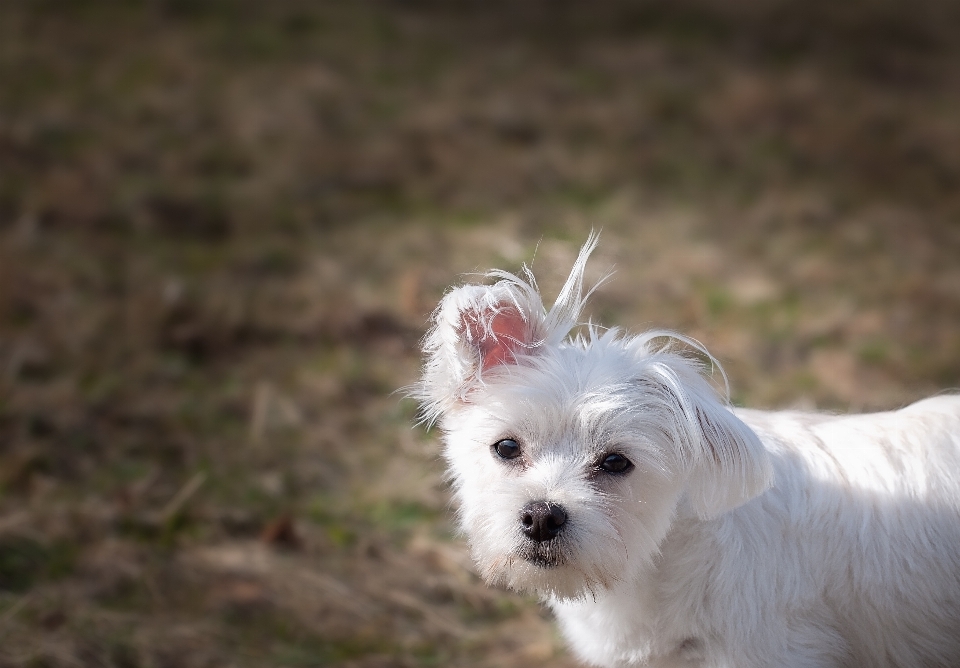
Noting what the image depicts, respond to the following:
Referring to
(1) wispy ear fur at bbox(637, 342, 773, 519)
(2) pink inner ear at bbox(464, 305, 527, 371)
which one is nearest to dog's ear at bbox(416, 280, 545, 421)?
(2) pink inner ear at bbox(464, 305, 527, 371)

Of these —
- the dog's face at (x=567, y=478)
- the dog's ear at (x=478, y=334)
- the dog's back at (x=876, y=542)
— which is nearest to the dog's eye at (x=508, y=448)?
the dog's face at (x=567, y=478)

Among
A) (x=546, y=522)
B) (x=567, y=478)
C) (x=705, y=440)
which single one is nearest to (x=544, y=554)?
(x=546, y=522)

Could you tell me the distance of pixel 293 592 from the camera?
12.5ft

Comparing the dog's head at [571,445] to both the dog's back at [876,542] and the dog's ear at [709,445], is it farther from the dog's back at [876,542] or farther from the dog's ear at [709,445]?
the dog's back at [876,542]

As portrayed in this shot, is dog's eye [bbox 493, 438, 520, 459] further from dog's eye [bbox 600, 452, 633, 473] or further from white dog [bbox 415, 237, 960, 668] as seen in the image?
dog's eye [bbox 600, 452, 633, 473]

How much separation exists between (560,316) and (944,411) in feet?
3.62

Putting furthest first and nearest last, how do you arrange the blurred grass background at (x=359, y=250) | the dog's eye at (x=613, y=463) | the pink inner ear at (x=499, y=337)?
the blurred grass background at (x=359, y=250) < the pink inner ear at (x=499, y=337) < the dog's eye at (x=613, y=463)

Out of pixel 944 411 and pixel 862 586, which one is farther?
pixel 944 411

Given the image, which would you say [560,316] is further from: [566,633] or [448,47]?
[448,47]

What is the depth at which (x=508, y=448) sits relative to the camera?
2447 mm

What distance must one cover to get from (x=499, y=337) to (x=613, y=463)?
0.45m

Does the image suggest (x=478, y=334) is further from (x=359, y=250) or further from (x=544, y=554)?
(x=359, y=250)

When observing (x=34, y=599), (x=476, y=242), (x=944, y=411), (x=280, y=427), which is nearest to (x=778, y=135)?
(x=476, y=242)

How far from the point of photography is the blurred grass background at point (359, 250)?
3.87 m
